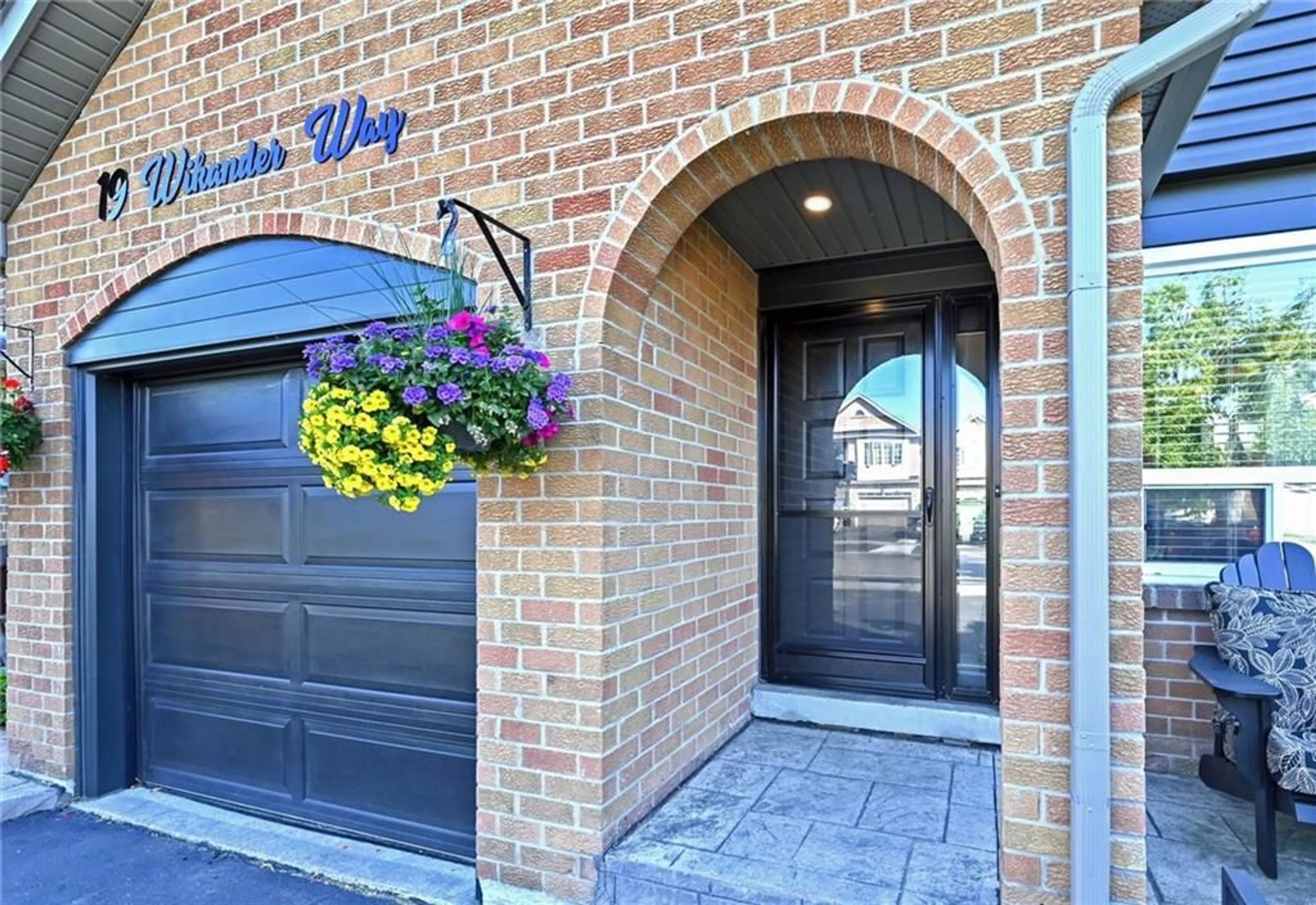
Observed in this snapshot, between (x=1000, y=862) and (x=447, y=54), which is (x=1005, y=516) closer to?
(x=1000, y=862)

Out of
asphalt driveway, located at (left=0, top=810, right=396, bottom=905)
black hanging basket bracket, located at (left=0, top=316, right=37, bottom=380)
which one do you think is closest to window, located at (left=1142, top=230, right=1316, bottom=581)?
asphalt driveway, located at (left=0, top=810, right=396, bottom=905)

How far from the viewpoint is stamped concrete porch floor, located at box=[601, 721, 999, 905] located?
2.10m

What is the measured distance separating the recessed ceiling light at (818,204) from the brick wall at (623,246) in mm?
451

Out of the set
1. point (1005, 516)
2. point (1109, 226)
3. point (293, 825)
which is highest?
point (1109, 226)

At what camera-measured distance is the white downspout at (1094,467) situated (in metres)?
1.66

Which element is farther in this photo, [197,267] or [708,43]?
[197,267]

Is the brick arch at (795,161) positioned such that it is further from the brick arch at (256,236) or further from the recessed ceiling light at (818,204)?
the recessed ceiling light at (818,204)

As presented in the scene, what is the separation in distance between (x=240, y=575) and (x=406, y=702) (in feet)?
3.46

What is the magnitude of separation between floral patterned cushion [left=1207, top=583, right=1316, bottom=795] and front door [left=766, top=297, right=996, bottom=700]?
858mm

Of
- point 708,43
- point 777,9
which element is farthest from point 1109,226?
point 708,43

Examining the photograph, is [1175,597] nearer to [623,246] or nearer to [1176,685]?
[1176,685]

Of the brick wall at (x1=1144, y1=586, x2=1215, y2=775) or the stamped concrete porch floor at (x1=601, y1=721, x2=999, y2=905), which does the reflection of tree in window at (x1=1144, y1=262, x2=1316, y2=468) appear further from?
the stamped concrete porch floor at (x1=601, y1=721, x2=999, y2=905)

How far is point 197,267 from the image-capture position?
9.93ft

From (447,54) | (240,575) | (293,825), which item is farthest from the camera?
(240,575)
